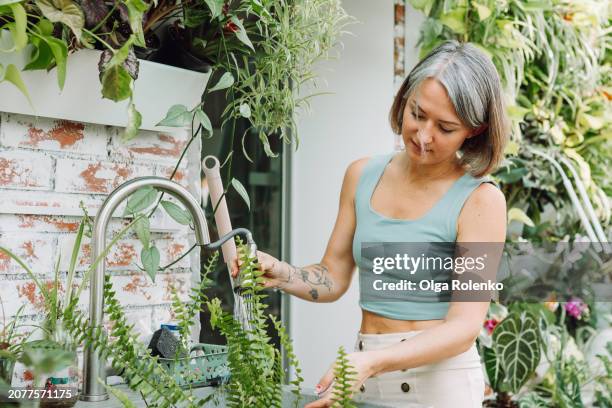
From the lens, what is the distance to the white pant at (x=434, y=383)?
1.49m

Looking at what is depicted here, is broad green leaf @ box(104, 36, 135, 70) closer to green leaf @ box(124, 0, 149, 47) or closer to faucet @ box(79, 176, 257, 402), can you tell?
green leaf @ box(124, 0, 149, 47)

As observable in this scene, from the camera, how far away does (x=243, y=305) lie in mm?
1197

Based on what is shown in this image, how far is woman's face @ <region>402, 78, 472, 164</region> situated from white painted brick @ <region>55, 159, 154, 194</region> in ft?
1.79

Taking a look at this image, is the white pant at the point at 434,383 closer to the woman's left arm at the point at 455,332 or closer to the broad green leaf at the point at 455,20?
the woman's left arm at the point at 455,332

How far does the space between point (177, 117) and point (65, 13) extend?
0.84 feet

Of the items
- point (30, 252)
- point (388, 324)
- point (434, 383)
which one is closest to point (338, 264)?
point (388, 324)

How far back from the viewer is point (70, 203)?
53.6 inches

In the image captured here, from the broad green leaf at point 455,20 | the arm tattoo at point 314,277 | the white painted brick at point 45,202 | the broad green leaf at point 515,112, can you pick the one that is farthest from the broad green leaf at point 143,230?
the broad green leaf at point 515,112

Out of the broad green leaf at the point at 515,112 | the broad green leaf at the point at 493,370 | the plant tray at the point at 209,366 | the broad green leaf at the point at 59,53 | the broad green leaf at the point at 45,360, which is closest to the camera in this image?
the broad green leaf at the point at 45,360

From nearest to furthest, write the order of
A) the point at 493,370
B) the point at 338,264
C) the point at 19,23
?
the point at 19,23
the point at 338,264
the point at 493,370

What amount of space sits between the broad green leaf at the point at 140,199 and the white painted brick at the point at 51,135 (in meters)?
0.17

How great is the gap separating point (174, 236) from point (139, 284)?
13 cm

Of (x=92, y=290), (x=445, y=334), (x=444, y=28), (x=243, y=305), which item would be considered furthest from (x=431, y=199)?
(x=444, y=28)

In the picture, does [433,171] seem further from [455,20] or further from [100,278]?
[455,20]
